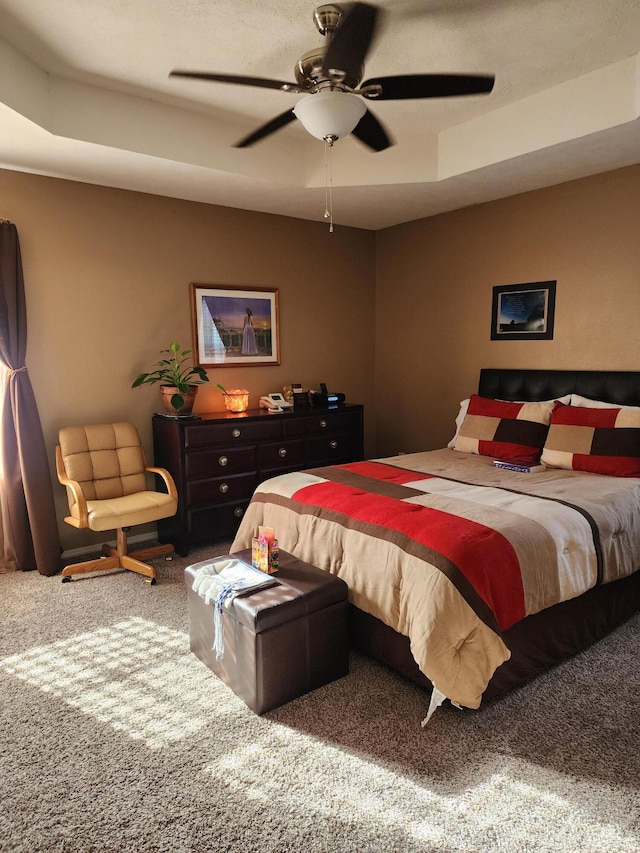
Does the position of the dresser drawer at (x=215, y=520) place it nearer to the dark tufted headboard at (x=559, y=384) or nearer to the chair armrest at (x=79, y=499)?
the chair armrest at (x=79, y=499)

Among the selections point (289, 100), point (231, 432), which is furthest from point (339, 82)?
point (231, 432)

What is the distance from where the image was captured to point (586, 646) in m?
2.78

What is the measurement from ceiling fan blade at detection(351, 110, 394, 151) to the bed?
1.82 meters

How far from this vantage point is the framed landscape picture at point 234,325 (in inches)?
182

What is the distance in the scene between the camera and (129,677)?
2.57 metres

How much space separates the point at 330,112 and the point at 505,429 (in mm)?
2457

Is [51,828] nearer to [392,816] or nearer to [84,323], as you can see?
[392,816]

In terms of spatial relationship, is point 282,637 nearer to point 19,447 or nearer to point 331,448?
point 19,447

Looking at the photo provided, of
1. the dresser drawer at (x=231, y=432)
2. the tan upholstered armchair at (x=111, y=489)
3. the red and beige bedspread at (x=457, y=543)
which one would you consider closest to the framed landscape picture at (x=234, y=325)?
the dresser drawer at (x=231, y=432)

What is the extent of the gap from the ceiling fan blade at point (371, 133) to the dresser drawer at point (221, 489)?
251 centimetres

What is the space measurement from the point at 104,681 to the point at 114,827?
0.87m

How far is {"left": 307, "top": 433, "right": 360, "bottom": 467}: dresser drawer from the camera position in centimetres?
475

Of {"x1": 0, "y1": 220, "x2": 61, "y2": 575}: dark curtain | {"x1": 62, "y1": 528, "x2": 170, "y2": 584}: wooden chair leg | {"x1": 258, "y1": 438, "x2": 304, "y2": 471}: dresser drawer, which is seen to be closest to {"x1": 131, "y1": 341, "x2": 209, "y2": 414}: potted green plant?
{"x1": 258, "y1": 438, "x2": 304, "y2": 471}: dresser drawer

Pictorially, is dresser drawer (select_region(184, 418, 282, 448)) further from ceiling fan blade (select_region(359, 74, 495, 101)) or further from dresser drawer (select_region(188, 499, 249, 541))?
ceiling fan blade (select_region(359, 74, 495, 101))
